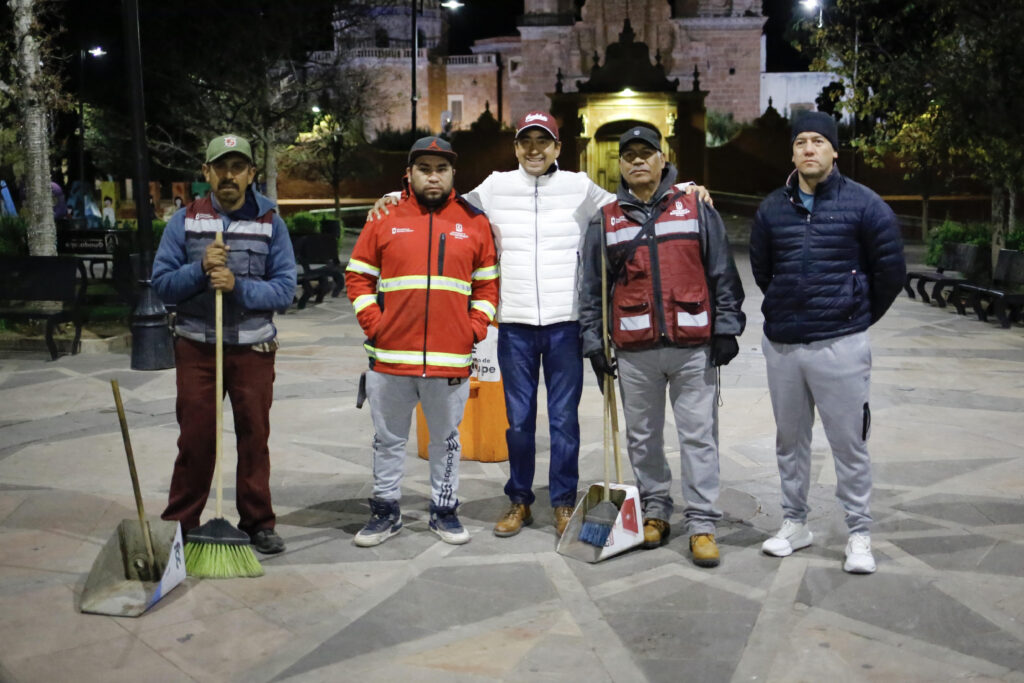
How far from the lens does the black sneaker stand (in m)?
5.41

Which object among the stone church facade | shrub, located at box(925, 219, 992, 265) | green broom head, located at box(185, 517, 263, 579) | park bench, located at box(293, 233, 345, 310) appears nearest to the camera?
green broom head, located at box(185, 517, 263, 579)

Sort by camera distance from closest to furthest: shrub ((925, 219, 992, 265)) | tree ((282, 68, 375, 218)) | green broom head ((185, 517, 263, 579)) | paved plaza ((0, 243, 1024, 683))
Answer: paved plaza ((0, 243, 1024, 683)) < green broom head ((185, 517, 263, 579)) < shrub ((925, 219, 992, 265)) < tree ((282, 68, 375, 218))

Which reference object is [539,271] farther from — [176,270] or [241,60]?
[241,60]

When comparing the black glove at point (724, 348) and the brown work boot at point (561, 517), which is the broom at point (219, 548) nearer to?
the brown work boot at point (561, 517)

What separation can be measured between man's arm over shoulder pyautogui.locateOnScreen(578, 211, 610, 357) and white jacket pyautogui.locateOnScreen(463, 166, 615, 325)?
0.13 meters

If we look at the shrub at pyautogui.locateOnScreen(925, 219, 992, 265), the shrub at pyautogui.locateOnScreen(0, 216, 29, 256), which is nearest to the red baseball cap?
the shrub at pyautogui.locateOnScreen(0, 216, 29, 256)

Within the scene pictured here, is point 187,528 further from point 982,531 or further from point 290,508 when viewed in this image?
point 982,531

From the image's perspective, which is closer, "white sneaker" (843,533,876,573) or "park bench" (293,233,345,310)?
"white sneaker" (843,533,876,573)

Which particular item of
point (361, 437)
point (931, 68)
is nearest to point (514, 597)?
point (361, 437)

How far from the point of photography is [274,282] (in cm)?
537

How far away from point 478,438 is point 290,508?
1.48 m

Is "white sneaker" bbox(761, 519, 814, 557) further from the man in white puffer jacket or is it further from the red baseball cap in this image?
the red baseball cap

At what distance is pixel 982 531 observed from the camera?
223 inches

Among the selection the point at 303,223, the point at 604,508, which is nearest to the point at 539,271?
the point at 604,508
